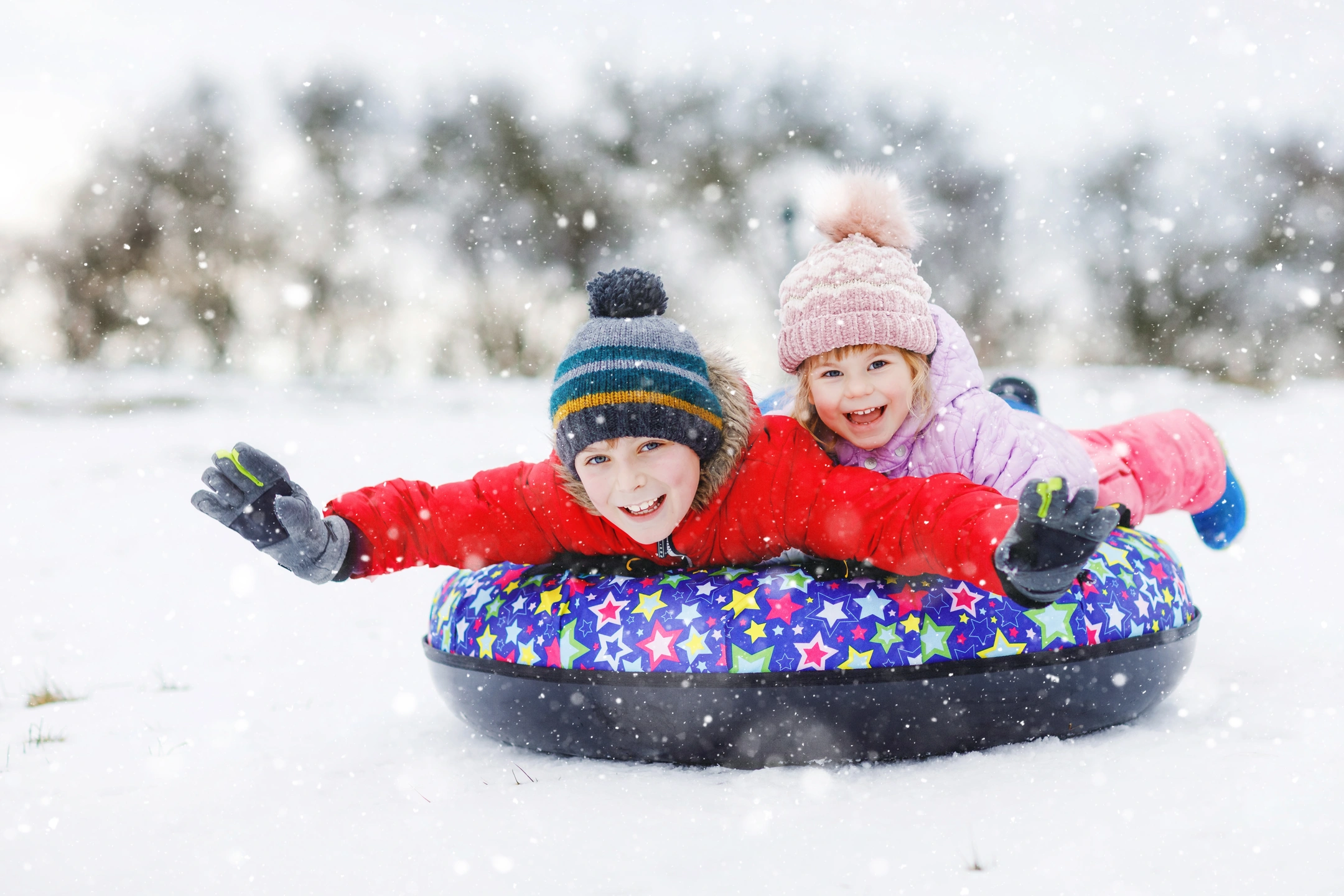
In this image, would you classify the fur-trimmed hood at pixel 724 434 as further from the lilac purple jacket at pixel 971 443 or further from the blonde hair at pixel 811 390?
the lilac purple jacket at pixel 971 443

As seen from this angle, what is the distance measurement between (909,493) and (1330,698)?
1.56 metres

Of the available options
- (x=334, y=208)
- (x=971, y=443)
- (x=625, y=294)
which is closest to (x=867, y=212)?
(x=971, y=443)

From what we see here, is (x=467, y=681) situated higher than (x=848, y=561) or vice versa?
(x=848, y=561)

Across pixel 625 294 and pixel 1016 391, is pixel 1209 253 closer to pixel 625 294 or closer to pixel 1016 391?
pixel 1016 391

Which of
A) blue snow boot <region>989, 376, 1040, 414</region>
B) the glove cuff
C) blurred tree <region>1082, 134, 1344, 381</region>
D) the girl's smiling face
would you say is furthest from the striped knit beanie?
blurred tree <region>1082, 134, 1344, 381</region>

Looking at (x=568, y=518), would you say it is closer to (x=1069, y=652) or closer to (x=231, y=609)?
(x=1069, y=652)

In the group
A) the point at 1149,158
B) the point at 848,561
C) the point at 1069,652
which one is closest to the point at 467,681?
the point at 848,561

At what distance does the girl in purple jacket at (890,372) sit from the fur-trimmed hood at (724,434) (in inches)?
15.6

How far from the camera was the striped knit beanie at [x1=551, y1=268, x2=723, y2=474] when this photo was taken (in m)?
2.59

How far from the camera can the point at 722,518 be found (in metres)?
2.71

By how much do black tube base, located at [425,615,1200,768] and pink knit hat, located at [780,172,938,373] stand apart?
1.09 meters

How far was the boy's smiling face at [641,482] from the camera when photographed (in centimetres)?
256

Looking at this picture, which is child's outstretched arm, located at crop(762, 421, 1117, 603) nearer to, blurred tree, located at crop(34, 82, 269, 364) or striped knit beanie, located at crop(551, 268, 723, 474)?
striped knit beanie, located at crop(551, 268, 723, 474)

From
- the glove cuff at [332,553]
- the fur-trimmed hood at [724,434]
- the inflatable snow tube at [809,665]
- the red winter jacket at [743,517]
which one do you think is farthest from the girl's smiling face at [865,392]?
the glove cuff at [332,553]
